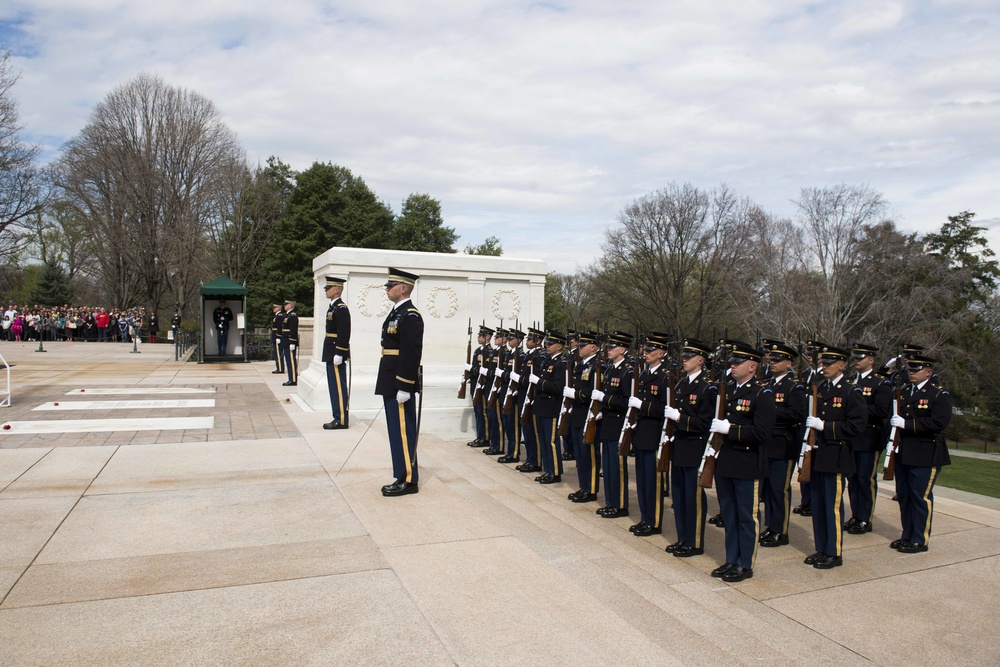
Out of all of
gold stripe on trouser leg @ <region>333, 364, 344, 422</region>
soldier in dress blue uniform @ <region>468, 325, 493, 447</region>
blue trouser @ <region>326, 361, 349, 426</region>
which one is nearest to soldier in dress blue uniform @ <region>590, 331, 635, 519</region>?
soldier in dress blue uniform @ <region>468, 325, 493, 447</region>

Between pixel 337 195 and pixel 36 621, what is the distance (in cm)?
4119

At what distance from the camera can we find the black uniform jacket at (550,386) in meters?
7.84

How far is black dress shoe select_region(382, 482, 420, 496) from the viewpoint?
6.22 meters

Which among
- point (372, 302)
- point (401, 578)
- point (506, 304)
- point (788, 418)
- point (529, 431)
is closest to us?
point (401, 578)

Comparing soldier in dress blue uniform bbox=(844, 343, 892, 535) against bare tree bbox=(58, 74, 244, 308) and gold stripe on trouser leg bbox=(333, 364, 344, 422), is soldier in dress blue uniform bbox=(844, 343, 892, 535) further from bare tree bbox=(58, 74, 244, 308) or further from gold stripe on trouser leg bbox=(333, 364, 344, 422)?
bare tree bbox=(58, 74, 244, 308)

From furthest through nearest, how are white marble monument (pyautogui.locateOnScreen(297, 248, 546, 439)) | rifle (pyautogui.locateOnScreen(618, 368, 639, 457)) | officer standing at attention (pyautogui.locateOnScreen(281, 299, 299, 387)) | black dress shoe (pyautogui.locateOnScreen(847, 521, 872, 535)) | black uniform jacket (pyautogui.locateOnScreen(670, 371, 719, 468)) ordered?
officer standing at attention (pyautogui.locateOnScreen(281, 299, 299, 387)), white marble monument (pyautogui.locateOnScreen(297, 248, 546, 439)), black dress shoe (pyautogui.locateOnScreen(847, 521, 872, 535)), rifle (pyautogui.locateOnScreen(618, 368, 639, 457)), black uniform jacket (pyautogui.locateOnScreen(670, 371, 719, 468))

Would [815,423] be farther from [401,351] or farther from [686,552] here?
[401,351]

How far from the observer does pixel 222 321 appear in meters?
21.0

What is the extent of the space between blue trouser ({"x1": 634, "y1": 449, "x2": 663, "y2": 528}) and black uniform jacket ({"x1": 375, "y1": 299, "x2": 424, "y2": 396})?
80.9 inches

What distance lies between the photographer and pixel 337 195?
43.1m

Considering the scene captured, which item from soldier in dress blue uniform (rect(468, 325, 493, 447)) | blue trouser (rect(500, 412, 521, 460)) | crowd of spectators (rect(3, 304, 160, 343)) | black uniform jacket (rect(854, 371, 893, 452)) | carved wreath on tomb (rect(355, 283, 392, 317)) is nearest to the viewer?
black uniform jacket (rect(854, 371, 893, 452))

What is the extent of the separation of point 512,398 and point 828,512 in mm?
4299

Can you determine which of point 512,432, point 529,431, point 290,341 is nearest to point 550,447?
point 529,431

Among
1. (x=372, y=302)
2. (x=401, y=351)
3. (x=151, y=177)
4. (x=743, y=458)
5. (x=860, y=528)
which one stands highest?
(x=151, y=177)
